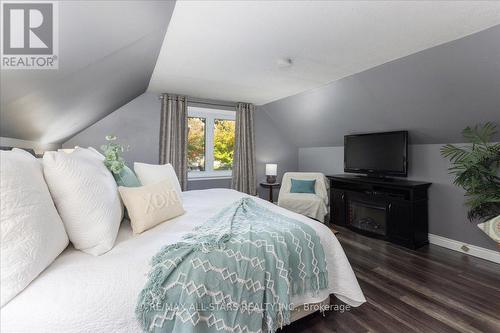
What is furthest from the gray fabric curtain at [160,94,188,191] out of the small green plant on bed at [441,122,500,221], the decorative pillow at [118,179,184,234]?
the small green plant on bed at [441,122,500,221]

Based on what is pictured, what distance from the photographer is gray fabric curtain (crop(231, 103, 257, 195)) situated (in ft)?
14.9

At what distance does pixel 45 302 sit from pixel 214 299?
0.68 metres

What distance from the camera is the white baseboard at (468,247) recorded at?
261 cm

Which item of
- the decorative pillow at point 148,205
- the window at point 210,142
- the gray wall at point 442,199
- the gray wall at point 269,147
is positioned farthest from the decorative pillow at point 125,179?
the gray wall at point 442,199

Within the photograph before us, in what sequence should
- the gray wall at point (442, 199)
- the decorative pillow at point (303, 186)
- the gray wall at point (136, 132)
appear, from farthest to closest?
the decorative pillow at point (303, 186), the gray wall at point (136, 132), the gray wall at point (442, 199)

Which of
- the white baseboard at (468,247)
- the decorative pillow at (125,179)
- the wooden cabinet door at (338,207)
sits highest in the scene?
the decorative pillow at (125,179)

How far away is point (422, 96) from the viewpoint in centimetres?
273

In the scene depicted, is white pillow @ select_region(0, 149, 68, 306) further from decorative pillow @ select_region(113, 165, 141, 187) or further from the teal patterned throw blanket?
decorative pillow @ select_region(113, 165, 141, 187)

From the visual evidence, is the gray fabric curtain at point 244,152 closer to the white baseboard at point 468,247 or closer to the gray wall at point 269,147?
the gray wall at point 269,147

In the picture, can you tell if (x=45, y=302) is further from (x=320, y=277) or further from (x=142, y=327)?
(x=320, y=277)

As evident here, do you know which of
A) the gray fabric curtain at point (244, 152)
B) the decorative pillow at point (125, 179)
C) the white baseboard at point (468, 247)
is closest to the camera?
the decorative pillow at point (125, 179)

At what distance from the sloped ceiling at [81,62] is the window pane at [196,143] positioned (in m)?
2.10

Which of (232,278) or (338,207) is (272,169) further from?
(232,278)

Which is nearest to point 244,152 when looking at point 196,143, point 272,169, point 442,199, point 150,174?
point 272,169
